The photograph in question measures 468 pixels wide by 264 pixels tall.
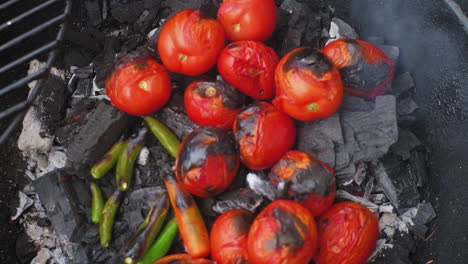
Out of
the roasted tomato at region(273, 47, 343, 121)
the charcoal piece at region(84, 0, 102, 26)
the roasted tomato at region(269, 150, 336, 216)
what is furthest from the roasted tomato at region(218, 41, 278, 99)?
the charcoal piece at region(84, 0, 102, 26)

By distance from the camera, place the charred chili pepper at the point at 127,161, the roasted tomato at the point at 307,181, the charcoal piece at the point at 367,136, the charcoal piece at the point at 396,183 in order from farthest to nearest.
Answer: the charred chili pepper at the point at 127,161 → the charcoal piece at the point at 396,183 → the charcoal piece at the point at 367,136 → the roasted tomato at the point at 307,181

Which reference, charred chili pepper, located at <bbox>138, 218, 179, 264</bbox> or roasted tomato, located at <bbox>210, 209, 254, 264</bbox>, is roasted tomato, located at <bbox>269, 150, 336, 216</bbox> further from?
charred chili pepper, located at <bbox>138, 218, 179, 264</bbox>

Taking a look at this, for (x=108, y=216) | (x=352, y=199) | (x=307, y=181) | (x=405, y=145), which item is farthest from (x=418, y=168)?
(x=108, y=216)

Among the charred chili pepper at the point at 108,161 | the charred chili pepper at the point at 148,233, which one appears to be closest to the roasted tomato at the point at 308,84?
the charred chili pepper at the point at 148,233

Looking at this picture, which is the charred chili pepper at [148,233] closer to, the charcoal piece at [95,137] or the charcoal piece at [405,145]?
the charcoal piece at [95,137]

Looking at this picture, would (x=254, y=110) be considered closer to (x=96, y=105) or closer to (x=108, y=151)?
(x=108, y=151)

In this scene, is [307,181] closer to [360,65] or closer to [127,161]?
[360,65]

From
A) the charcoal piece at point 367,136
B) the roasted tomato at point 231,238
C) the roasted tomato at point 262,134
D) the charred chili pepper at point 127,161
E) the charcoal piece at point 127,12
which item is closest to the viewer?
the roasted tomato at point 231,238
